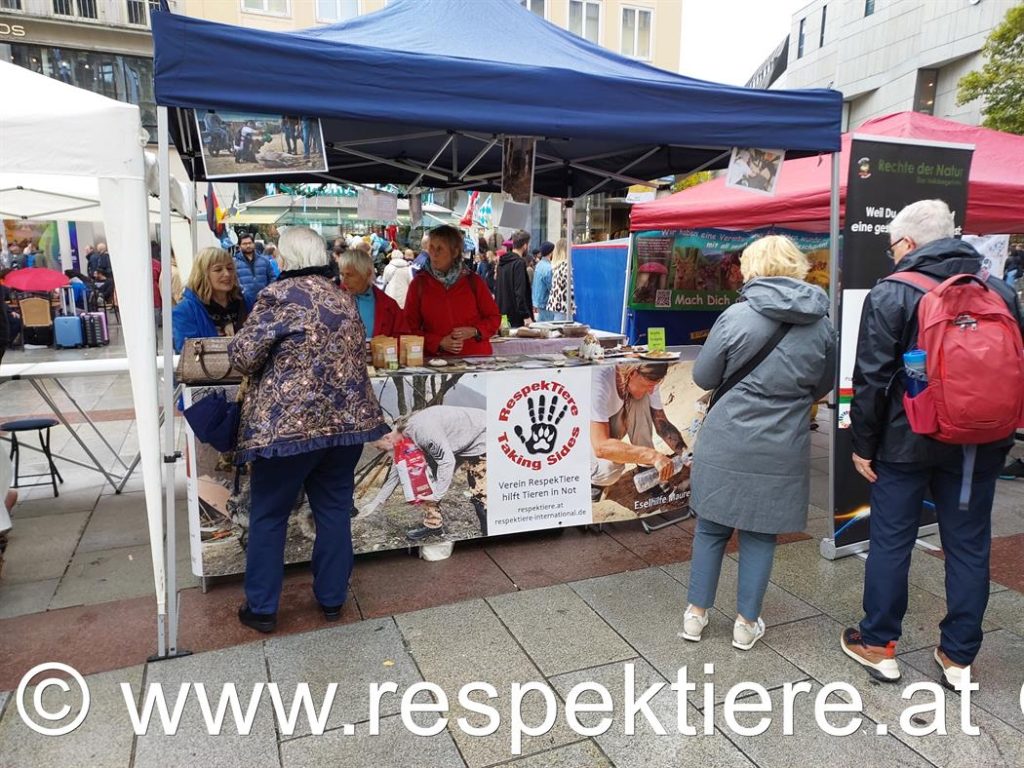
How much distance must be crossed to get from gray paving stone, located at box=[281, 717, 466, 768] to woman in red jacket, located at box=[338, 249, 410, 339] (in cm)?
272

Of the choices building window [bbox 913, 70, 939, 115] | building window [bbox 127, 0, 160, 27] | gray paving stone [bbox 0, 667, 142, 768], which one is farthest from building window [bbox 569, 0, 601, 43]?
gray paving stone [bbox 0, 667, 142, 768]

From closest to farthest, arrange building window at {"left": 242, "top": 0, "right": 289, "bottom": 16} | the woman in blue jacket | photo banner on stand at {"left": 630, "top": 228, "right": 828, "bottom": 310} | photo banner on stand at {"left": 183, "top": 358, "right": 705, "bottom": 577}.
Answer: photo banner on stand at {"left": 183, "top": 358, "right": 705, "bottom": 577}
the woman in blue jacket
photo banner on stand at {"left": 630, "top": 228, "right": 828, "bottom": 310}
building window at {"left": 242, "top": 0, "right": 289, "bottom": 16}

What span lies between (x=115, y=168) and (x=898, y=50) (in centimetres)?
3726

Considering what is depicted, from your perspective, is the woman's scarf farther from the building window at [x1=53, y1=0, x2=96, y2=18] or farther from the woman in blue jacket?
the building window at [x1=53, y1=0, x2=96, y2=18]

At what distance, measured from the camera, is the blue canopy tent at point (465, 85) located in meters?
2.56

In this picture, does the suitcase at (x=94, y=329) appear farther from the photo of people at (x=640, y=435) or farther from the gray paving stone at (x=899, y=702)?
the gray paving stone at (x=899, y=702)

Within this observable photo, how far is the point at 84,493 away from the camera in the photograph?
4938 mm

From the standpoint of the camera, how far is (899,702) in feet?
8.66

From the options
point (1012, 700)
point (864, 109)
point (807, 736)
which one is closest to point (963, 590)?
point (1012, 700)

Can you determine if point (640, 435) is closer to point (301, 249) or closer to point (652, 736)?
point (652, 736)

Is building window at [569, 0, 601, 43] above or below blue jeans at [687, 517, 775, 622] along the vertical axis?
above

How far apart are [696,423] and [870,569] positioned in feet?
5.32

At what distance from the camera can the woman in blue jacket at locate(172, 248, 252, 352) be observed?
3717mm

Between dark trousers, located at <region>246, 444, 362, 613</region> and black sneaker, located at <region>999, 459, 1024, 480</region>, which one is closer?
dark trousers, located at <region>246, 444, 362, 613</region>
